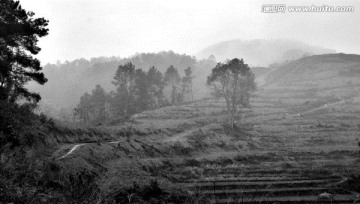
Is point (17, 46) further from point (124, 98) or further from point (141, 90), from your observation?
point (141, 90)

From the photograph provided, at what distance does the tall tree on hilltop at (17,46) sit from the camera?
2173cm

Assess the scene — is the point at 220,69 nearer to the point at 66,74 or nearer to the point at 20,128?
the point at 20,128

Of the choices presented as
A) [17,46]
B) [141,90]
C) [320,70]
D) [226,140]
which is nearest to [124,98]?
[141,90]

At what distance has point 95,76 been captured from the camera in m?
171

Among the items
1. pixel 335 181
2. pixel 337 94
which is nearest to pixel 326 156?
pixel 335 181

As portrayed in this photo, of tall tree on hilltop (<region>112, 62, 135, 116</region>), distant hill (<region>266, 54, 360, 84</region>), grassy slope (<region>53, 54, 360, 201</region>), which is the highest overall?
distant hill (<region>266, 54, 360, 84</region>)

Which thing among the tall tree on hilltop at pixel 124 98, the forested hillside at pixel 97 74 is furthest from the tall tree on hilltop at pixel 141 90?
the forested hillside at pixel 97 74

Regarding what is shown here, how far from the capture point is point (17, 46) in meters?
23.2

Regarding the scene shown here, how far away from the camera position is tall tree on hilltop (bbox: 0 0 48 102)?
21.7m

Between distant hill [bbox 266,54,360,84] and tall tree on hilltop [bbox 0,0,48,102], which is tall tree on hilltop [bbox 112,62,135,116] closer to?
tall tree on hilltop [bbox 0,0,48,102]

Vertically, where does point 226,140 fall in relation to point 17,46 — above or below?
below

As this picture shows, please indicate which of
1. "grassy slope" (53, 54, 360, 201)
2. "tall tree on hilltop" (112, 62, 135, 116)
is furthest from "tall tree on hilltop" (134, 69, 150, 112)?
"grassy slope" (53, 54, 360, 201)

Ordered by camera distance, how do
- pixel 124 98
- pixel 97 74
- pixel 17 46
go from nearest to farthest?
pixel 17 46
pixel 124 98
pixel 97 74

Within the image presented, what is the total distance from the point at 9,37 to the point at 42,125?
8658 mm
